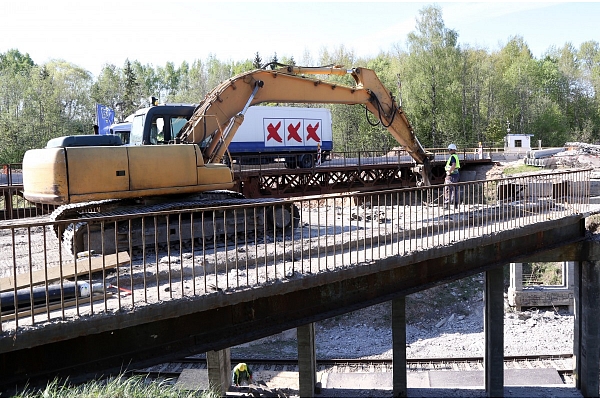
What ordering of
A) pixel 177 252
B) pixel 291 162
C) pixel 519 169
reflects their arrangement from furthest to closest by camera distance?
pixel 519 169
pixel 291 162
pixel 177 252

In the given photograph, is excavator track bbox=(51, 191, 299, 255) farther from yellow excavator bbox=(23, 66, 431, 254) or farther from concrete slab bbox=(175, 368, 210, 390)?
concrete slab bbox=(175, 368, 210, 390)

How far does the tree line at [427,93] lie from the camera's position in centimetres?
4822

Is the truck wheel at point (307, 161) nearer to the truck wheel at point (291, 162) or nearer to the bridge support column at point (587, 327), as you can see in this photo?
the truck wheel at point (291, 162)

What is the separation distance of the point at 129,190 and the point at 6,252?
116 inches

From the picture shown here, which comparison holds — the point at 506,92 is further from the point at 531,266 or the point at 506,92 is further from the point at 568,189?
the point at 568,189

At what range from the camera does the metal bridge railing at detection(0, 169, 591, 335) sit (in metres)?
6.46

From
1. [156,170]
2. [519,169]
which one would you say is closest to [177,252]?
[156,170]

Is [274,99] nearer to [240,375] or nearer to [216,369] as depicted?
[216,369]

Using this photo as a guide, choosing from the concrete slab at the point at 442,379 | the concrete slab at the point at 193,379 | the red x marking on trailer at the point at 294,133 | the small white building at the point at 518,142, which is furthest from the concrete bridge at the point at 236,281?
the small white building at the point at 518,142

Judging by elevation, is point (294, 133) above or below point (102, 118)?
below

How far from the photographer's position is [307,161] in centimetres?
2936

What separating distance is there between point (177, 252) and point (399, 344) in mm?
5238

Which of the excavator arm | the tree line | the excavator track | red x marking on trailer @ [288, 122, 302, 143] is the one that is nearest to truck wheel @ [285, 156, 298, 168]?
red x marking on trailer @ [288, 122, 302, 143]

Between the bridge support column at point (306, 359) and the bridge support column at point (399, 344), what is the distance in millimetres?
1922
